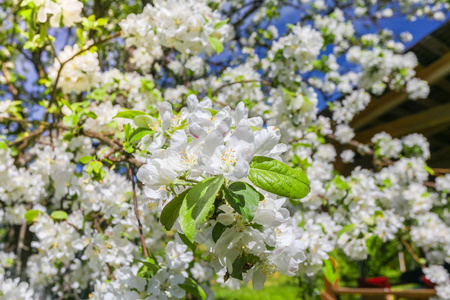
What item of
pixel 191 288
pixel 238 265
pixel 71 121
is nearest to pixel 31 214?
pixel 71 121

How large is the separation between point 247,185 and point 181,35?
1.11m

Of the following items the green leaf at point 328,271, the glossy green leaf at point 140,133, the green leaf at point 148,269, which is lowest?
the green leaf at point 328,271

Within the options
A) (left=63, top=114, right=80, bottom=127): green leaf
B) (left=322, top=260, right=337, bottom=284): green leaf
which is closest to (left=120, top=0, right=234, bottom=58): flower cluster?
(left=63, top=114, right=80, bottom=127): green leaf

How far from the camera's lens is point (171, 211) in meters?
0.65

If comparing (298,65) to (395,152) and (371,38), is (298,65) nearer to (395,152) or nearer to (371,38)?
(395,152)

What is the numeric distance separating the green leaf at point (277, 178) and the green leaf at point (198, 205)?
77mm

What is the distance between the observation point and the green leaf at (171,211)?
641mm

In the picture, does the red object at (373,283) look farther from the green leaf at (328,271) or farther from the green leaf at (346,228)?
the green leaf at (328,271)

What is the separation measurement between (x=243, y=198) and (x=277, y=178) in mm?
85

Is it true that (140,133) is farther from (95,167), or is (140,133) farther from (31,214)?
(31,214)

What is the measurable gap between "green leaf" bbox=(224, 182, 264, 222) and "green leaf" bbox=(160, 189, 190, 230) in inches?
4.3

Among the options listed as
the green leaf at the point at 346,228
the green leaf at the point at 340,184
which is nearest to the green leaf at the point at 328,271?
the green leaf at the point at 346,228

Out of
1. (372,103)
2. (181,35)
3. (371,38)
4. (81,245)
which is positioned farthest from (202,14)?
(372,103)

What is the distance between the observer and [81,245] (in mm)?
1506
